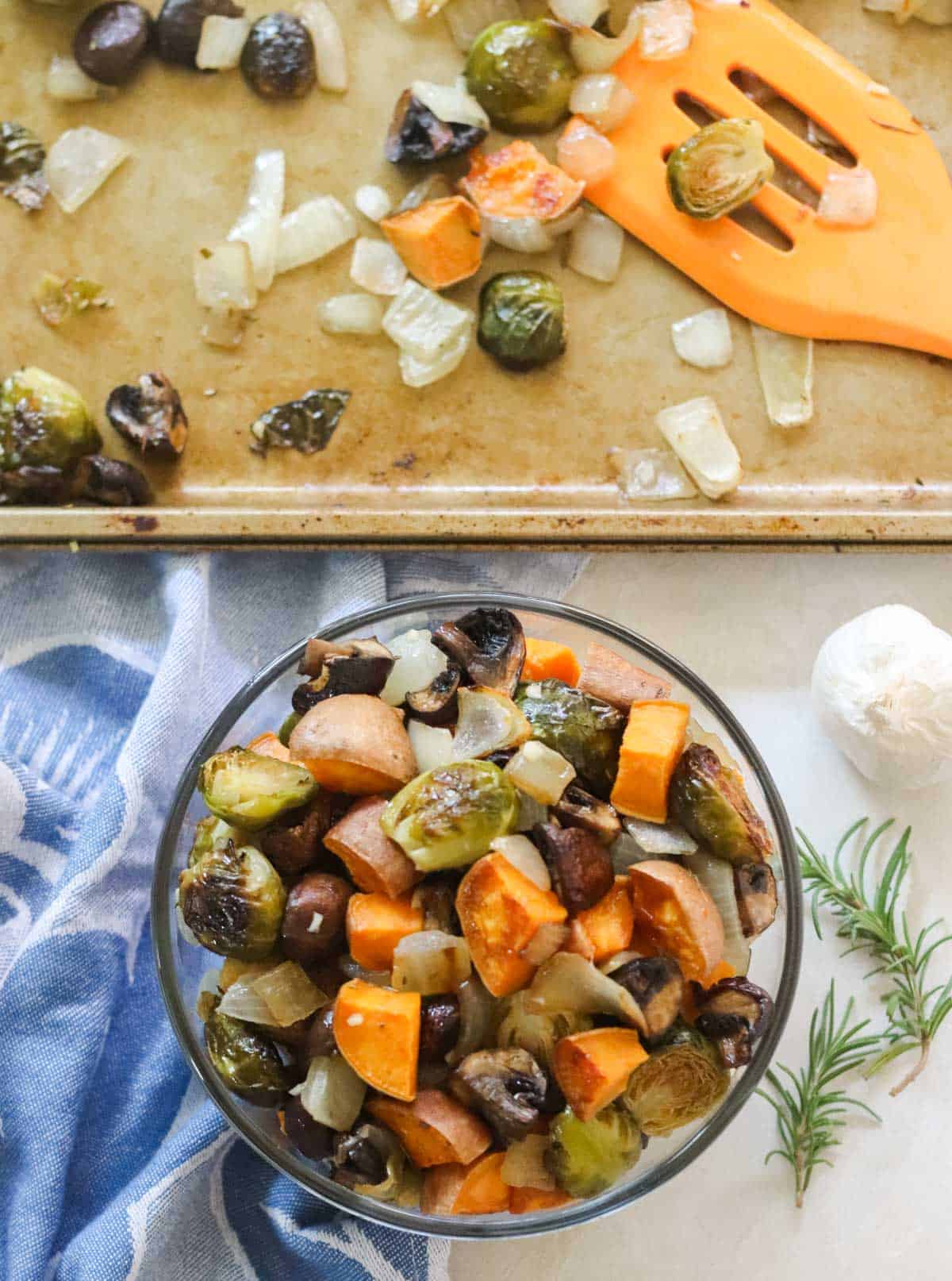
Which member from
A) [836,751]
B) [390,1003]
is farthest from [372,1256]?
[836,751]

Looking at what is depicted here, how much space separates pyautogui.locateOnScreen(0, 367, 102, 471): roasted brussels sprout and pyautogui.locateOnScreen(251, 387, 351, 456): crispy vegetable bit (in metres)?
0.30

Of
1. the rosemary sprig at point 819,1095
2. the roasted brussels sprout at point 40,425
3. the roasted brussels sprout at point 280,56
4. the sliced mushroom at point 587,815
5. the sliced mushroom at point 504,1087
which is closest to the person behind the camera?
the sliced mushroom at point 504,1087

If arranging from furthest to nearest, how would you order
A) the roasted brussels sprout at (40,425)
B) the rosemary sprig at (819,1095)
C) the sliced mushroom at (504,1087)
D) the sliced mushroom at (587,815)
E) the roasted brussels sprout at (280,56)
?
1. the roasted brussels sprout at (280,56)
2. the roasted brussels sprout at (40,425)
3. the rosemary sprig at (819,1095)
4. the sliced mushroom at (587,815)
5. the sliced mushroom at (504,1087)

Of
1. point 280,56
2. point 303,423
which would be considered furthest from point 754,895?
point 280,56

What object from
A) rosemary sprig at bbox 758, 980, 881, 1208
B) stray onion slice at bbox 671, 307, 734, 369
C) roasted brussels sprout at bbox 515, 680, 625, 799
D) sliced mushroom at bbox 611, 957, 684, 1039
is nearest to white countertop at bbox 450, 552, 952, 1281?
rosemary sprig at bbox 758, 980, 881, 1208

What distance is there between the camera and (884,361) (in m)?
2.13

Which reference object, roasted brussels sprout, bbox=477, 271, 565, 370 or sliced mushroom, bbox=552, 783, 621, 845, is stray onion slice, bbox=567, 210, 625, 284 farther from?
sliced mushroom, bbox=552, 783, 621, 845

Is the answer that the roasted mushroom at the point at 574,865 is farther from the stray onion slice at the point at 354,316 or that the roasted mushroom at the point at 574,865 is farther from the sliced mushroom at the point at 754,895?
the stray onion slice at the point at 354,316

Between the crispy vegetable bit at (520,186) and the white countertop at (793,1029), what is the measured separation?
0.63 meters

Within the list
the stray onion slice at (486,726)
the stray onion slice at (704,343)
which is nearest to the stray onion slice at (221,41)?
the stray onion slice at (704,343)

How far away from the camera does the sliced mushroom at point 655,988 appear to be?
1.41 m

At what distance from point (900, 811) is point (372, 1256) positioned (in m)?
1.12

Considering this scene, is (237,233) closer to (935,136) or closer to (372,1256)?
(935,136)

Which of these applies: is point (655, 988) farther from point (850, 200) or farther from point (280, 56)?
point (280, 56)
